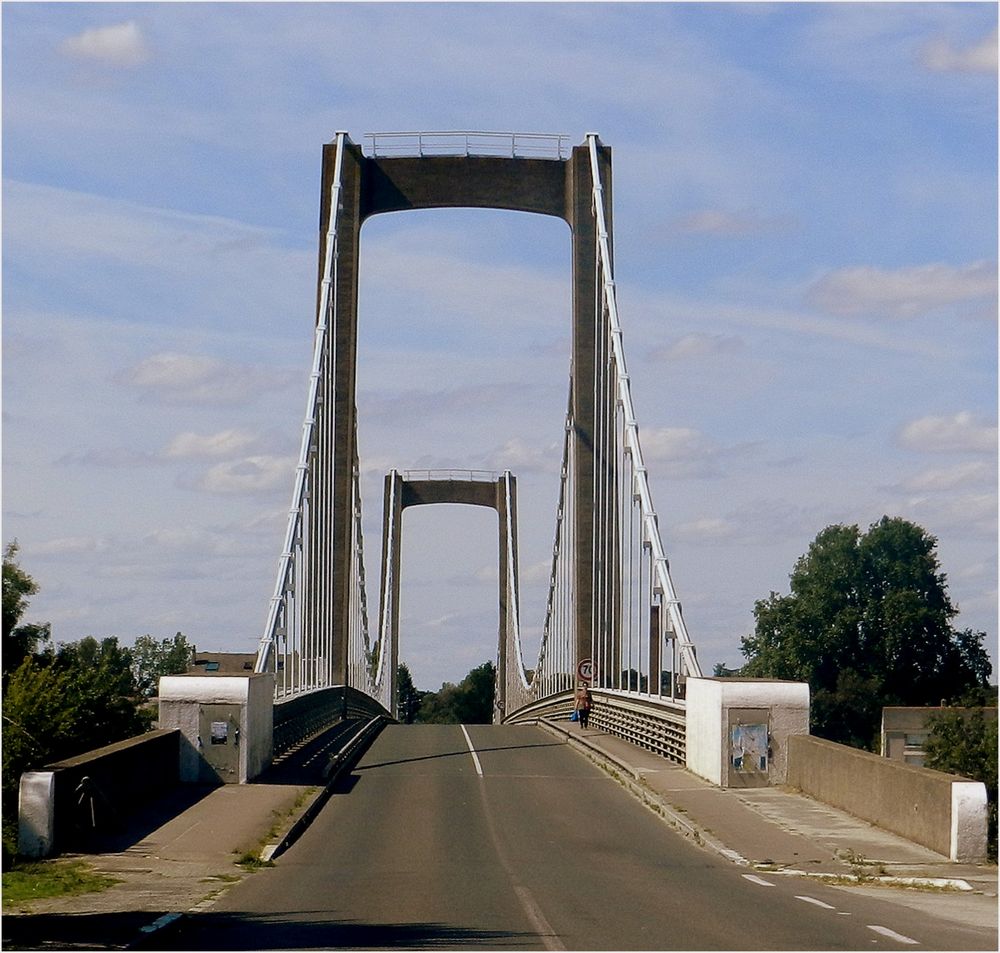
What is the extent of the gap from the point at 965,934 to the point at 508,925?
3.10 metres

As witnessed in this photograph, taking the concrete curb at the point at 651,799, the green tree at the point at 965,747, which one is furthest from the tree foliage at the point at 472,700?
the concrete curb at the point at 651,799

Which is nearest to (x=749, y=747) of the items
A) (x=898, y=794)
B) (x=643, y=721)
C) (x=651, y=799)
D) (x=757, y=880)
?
(x=651, y=799)

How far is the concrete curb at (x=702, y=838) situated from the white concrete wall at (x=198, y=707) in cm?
533

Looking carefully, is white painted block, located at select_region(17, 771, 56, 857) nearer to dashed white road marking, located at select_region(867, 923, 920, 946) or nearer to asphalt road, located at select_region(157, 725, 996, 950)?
asphalt road, located at select_region(157, 725, 996, 950)

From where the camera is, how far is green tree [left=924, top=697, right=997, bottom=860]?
53656 mm

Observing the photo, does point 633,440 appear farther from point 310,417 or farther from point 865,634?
point 865,634

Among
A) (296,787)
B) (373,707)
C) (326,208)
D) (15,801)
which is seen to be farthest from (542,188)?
(15,801)

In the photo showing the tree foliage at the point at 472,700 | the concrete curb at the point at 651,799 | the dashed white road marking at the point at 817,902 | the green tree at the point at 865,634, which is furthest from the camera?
the tree foliage at the point at 472,700

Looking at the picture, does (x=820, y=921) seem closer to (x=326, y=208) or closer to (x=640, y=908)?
(x=640, y=908)

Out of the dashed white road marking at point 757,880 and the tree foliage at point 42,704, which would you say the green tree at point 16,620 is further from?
the dashed white road marking at point 757,880

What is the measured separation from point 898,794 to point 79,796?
8448mm

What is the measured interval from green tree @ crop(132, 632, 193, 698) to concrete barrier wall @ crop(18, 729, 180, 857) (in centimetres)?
9112

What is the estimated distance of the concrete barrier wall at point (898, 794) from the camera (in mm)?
15867

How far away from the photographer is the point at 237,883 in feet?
46.9
